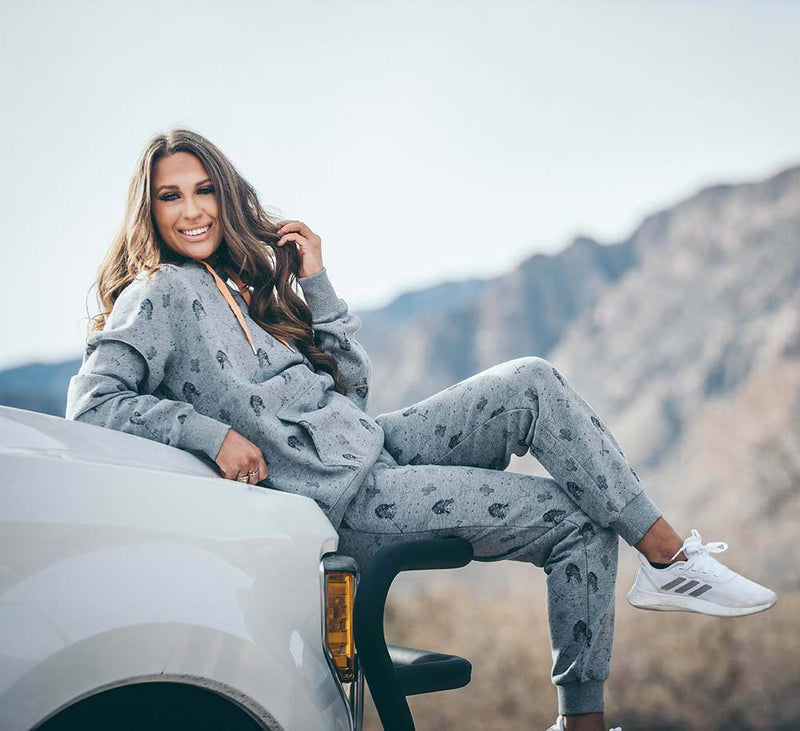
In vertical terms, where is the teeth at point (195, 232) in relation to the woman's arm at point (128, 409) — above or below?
above

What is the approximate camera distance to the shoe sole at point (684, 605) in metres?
2.03

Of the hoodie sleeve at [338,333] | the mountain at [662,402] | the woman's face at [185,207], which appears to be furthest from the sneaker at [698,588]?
the mountain at [662,402]

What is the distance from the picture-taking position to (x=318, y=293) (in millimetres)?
2598

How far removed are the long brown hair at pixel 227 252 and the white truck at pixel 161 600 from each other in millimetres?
→ 809

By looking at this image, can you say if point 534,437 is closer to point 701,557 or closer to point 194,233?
point 701,557

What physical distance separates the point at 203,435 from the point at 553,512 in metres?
0.82

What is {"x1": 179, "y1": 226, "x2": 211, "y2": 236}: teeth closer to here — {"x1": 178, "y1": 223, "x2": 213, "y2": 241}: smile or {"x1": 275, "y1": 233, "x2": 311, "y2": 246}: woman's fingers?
{"x1": 178, "y1": 223, "x2": 213, "y2": 241}: smile

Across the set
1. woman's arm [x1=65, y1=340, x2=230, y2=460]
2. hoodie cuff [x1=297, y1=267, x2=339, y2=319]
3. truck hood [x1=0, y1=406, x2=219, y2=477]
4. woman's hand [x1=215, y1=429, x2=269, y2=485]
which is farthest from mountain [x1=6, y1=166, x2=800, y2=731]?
truck hood [x1=0, y1=406, x2=219, y2=477]

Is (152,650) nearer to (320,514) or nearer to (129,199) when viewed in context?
(320,514)

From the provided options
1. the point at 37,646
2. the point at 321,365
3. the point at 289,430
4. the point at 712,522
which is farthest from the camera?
the point at 712,522

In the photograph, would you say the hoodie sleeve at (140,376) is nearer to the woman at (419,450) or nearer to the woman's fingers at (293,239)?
the woman at (419,450)

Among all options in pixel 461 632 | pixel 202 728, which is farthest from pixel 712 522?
pixel 202 728

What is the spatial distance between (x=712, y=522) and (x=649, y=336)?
17223 mm

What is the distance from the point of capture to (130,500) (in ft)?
4.71
